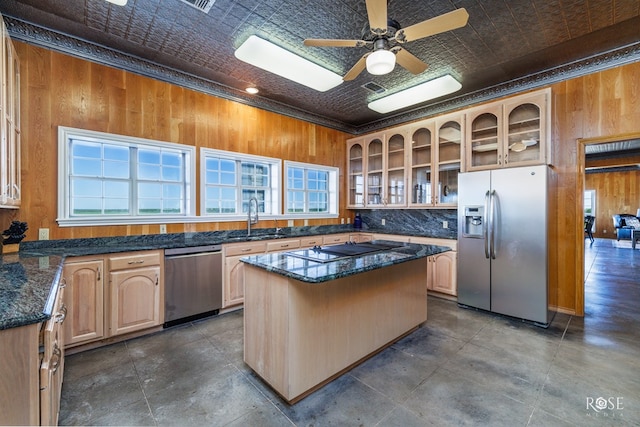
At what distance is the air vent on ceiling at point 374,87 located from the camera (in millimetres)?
3854

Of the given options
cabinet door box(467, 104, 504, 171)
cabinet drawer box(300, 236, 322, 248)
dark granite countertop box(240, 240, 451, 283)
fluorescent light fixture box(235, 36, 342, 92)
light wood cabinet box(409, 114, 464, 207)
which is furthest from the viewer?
cabinet drawer box(300, 236, 322, 248)

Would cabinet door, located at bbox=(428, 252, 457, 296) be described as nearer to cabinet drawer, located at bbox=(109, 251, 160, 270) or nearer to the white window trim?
the white window trim

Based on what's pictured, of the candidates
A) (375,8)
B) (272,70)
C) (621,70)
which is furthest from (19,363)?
(621,70)

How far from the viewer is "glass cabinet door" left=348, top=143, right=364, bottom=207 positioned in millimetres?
5457

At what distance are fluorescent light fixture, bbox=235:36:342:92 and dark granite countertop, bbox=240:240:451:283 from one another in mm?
2118

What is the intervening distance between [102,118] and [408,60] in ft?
10.4

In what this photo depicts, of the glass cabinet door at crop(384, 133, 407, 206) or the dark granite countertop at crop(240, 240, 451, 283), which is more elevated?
the glass cabinet door at crop(384, 133, 407, 206)

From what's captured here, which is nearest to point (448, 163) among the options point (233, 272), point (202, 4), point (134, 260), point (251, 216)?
point (251, 216)

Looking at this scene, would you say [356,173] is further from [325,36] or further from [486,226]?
[325,36]

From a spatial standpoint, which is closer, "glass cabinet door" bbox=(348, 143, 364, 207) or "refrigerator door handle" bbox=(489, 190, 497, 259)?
"refrigerator door handle" bbox=(489, 190, 497, 259)

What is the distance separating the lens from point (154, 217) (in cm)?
333

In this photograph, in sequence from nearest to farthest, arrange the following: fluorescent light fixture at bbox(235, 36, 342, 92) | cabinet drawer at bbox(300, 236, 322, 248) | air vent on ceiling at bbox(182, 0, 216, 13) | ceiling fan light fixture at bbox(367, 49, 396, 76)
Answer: ceiling fan light fixture at bbox(367, 49, 396, 76) < air vent on ceiling at bbox(182, 0, 216, 13) < fluorescent light fixture at bbox(235, 36, 342, 92) < cabinet drawer at bbox(300, 236, 322, 248)

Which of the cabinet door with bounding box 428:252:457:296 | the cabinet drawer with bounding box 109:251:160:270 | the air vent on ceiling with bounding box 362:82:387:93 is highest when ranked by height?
the air vent on ceiling with bounding box 362:82:387:93

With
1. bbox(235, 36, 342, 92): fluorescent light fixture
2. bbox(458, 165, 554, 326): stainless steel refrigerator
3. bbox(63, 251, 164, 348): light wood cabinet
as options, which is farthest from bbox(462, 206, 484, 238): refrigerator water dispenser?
bbox(63, 251, 164, 348): light wood cabinet
